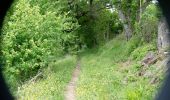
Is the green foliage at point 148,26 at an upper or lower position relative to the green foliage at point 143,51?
upper

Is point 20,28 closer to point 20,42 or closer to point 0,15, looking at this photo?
point 20,42

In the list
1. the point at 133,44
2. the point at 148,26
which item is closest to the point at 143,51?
the point at 148,26

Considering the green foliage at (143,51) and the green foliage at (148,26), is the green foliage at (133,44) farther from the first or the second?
the green foliage at (143,51)

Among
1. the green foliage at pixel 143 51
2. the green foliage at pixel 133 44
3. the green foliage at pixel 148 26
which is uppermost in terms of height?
the green foliage at pixel 148 26

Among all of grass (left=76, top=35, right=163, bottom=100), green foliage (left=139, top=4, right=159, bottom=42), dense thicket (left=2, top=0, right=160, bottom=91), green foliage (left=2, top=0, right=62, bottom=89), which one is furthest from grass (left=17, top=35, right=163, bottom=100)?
green foliage (left=2, top=0, right=62, bottom=89)

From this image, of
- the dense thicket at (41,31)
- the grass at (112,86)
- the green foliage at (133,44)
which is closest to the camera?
the grass at (112,86)

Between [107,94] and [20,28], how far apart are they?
34.9 ft

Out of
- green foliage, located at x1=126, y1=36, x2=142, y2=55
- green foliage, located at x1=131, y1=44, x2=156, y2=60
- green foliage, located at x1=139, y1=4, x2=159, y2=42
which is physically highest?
green foliage, located at x1=139, y1=4, x2=159, y2=42

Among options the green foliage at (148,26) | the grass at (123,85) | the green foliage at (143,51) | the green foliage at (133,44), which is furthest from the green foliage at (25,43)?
the green foliage at (148,26)

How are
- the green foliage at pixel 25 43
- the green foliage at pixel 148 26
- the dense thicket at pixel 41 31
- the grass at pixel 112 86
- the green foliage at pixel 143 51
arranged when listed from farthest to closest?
the green foliage at pixel 148 26, the green foliage at pixel 143 51, the dense thicket at pixel 41 31, the green foliage at pixel 25 43, the grass at pixel 112 86

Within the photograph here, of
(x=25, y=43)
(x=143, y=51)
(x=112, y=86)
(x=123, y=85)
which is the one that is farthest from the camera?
(x=143, y=51)

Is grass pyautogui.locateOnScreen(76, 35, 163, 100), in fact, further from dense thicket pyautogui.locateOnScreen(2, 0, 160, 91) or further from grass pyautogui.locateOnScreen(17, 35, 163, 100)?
dense thicket pyautogui.locateOnScreen(2, 0, 160, 91)

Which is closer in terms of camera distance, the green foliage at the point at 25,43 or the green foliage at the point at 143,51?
the green foliage at the point at 25,43

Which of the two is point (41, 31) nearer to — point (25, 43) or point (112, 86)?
point (25, 43)
